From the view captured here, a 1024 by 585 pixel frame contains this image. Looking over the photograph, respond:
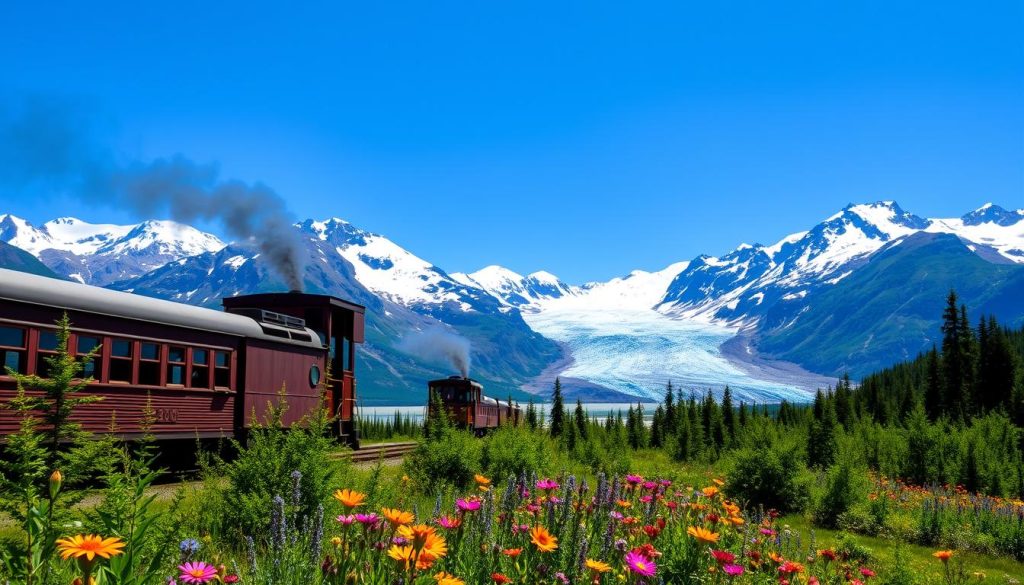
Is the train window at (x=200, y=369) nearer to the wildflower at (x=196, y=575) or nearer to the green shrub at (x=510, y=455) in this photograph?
Answer: the green shrub at (x=510, y=455)

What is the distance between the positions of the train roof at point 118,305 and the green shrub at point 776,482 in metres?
11.3

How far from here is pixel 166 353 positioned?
14.8 meters

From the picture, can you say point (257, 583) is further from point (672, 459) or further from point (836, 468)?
point (672, 459)

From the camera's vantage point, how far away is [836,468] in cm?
1567

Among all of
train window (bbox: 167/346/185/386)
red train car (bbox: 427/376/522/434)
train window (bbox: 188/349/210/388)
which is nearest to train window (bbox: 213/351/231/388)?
train window (bbox: 188/349/210/388)

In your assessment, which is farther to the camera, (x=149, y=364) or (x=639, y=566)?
(x=149, y=364)

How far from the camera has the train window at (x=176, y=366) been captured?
589 inches

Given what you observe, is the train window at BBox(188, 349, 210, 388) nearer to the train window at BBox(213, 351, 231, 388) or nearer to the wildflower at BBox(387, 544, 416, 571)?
the train window at BBox(213, 351, 231, 388)

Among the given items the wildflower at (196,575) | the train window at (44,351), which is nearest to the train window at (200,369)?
the train window at (44,351)

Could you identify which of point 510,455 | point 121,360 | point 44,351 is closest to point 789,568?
point 510,455

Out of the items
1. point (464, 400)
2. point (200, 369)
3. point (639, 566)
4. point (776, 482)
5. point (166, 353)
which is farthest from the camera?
point (464, 400)

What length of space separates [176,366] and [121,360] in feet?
4.53

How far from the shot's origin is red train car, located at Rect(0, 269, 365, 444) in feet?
39.9

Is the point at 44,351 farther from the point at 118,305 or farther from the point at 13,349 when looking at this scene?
the point at 118,305
